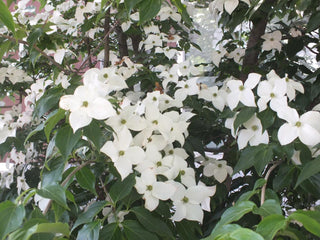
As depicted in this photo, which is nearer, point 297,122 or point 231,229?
point 231,229

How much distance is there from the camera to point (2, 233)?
0.42 m

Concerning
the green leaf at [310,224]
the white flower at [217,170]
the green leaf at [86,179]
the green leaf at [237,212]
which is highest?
the green leaf at [310,224]

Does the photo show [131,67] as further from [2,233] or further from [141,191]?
[2,233]

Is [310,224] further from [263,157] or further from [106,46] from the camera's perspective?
[106,46]

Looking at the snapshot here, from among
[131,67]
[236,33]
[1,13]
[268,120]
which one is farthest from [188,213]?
[236,33]

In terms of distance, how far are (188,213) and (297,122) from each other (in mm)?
221

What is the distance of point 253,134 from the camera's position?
2.20 feet

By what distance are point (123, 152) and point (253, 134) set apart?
241 mm

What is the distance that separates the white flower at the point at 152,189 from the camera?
22.7 inches

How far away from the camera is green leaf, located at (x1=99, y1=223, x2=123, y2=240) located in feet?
1.72

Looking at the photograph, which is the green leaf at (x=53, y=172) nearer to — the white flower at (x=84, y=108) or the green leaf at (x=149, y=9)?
the white flower at (x=84, y=108)

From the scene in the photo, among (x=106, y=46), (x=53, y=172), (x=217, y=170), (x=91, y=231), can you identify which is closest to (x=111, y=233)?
(x=91, y=231)

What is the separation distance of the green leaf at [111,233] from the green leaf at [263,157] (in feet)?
0.77

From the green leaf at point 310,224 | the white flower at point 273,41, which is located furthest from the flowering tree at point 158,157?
the white flower at point 273,41
